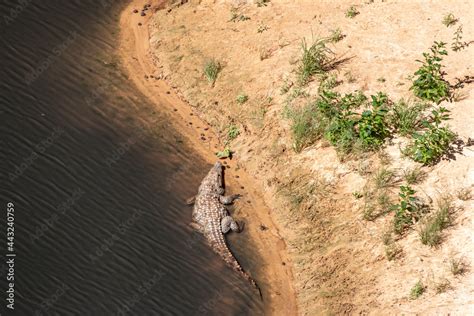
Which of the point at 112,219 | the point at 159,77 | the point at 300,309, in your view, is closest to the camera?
the point at 300,309

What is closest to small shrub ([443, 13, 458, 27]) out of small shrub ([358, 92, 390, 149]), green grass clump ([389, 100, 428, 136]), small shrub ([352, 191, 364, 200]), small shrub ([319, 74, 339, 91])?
green grass clump ([389, 100, 428, 136])

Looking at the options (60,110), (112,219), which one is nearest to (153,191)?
(112,219)

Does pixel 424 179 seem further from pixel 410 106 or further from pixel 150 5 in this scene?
pixel 150 5

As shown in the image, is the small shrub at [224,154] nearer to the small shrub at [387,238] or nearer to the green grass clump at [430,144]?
the green grass clump at [430,144]

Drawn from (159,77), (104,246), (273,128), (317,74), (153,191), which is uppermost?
(317,74)

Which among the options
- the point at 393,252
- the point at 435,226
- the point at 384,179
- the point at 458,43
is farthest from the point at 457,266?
the point at 458,43

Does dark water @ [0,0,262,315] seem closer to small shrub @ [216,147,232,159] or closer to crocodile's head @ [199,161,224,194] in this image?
crocodile's head @ [199,161,224,194]
